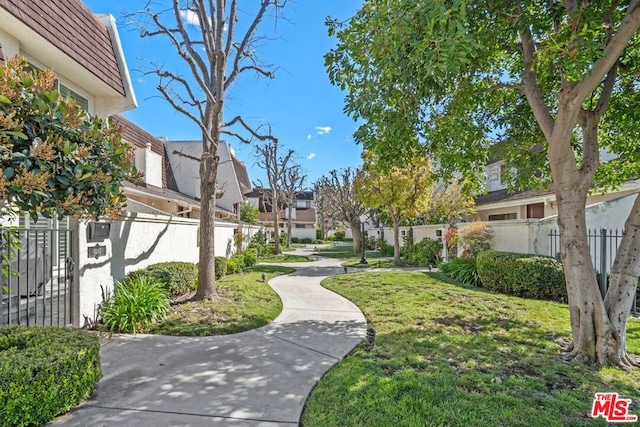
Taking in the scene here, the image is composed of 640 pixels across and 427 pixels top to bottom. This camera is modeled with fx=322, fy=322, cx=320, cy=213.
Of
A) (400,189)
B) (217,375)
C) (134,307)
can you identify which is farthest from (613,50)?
(400,189)

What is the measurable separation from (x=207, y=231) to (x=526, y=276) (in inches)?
369

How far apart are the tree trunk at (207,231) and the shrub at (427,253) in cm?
1229

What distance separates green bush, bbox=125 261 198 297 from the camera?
7963mm

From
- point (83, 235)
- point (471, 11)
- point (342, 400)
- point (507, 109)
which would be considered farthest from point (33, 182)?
point (507, 109)

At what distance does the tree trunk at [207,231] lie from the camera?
868cm

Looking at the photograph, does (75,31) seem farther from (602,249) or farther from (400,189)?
(400,189)

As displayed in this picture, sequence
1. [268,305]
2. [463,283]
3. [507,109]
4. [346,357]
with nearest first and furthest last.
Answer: [346,357], [507,109], [268,305], [463,283]

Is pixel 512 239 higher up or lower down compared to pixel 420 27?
lower down

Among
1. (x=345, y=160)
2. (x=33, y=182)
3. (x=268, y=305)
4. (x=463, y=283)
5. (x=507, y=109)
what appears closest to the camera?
(x=33, y=182)

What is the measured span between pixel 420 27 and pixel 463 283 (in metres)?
10.2

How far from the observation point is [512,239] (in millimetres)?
12477

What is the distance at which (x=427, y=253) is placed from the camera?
1786cm

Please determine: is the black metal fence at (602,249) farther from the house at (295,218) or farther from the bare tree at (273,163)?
the house at (295,218)

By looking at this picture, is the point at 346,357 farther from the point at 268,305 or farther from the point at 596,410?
the point at 268,305
